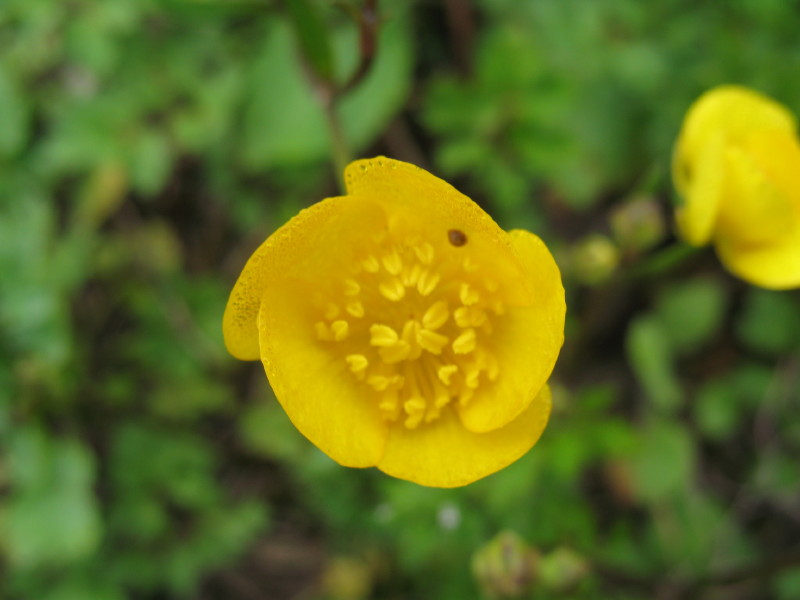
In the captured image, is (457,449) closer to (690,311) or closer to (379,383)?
(379,383)

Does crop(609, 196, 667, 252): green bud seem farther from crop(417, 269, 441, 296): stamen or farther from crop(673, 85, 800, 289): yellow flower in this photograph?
crop(417, 269, 441, 296): stamen

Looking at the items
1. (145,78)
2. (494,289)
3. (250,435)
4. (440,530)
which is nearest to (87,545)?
(250,435)

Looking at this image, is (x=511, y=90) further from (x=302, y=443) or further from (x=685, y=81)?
(x=302, y=443)

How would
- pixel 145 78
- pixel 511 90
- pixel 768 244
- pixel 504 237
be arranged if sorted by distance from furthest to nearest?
pixel 145 78 → pixel 511 90 → pixel 768 244 → pixel 504 237

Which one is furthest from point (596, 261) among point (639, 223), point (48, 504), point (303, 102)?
point (48, 504)

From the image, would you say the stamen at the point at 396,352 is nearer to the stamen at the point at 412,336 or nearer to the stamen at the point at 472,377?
the stamen at the point at 412,336
